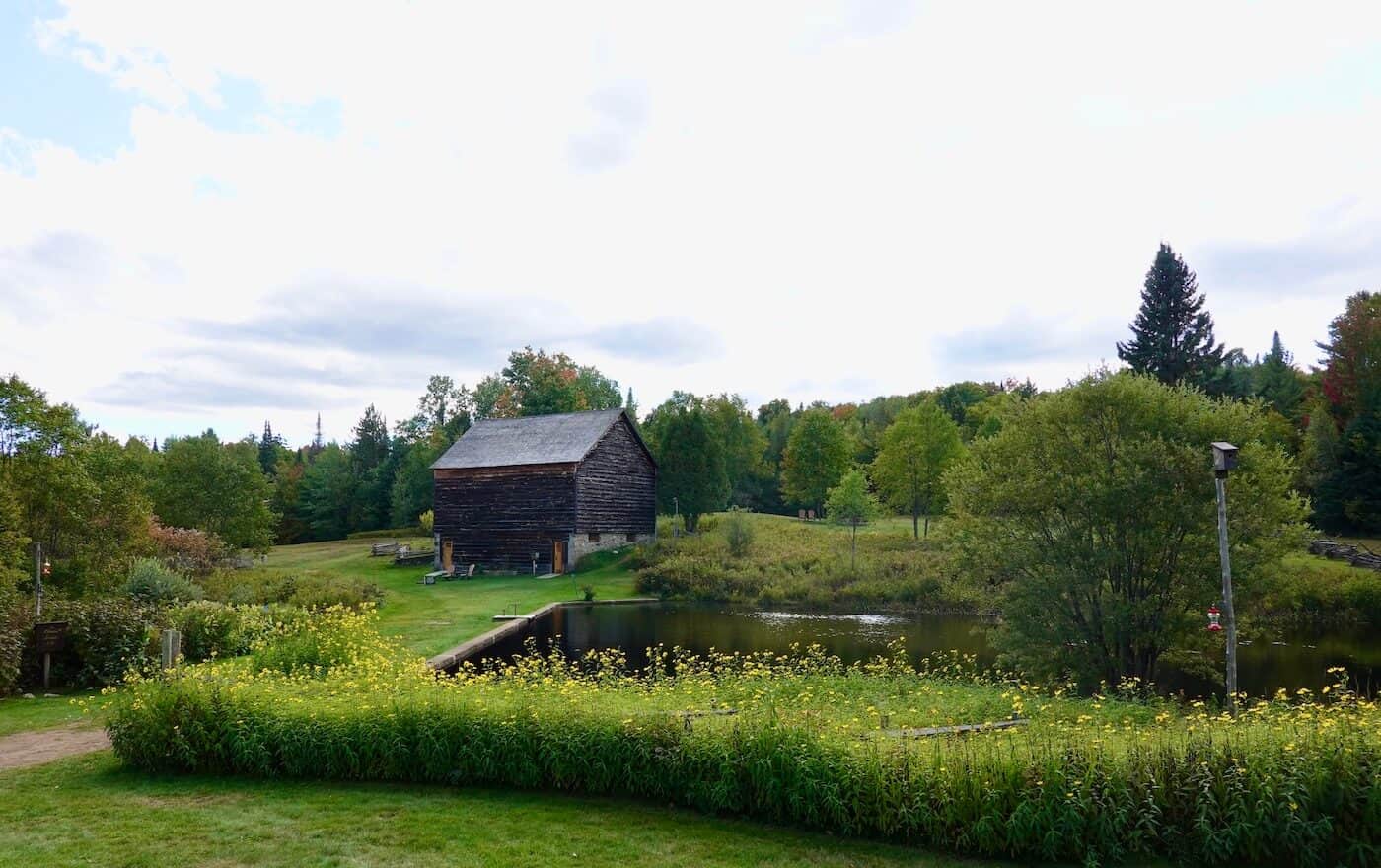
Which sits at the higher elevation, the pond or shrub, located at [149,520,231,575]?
shrub, located at [149,520,231,575]

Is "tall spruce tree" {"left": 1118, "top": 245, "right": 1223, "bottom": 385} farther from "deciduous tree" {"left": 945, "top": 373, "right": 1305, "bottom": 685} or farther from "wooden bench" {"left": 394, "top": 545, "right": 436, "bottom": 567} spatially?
"wooden bench" {"left": 394, "top": 545, "right": 436, "bottom": 567}

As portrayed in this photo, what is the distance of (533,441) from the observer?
42.5 m

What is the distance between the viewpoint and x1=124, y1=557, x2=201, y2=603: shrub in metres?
20.4

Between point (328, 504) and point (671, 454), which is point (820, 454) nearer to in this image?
point (671, 454)

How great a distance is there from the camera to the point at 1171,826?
6727 millimetres

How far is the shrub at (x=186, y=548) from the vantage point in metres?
30.1

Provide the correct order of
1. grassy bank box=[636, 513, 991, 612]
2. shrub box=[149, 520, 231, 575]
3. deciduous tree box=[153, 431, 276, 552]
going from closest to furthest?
shrub box=[149, 520, 231, 575]
grassy bank box=[636, 513, 991, 612]
deciduous tree box=[153, 431, 276, 552]

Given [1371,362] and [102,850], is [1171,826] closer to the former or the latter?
[102,850]

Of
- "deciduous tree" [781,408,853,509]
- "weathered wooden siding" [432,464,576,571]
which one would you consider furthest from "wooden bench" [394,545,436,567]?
"deciduous tree" [781,408,853,509]

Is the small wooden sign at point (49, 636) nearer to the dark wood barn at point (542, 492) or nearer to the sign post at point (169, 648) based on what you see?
the sign post at point (169, 648)

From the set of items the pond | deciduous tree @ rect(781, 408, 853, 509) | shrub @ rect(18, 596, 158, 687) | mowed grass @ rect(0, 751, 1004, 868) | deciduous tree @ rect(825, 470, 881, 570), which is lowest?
the pond

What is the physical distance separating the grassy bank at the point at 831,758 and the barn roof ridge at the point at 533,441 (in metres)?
29.9

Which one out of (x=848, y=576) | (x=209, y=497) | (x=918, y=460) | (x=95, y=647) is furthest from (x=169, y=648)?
(x=918, y=460)

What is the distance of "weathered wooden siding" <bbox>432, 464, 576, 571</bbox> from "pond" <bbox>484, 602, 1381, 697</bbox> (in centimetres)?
1015
